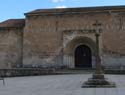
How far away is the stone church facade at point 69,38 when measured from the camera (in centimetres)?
2723

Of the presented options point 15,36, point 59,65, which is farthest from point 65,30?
point 15,36

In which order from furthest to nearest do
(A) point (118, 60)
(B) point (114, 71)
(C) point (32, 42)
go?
(C) point (32, 42)
(A) point (118, 60)
(B) point (114, 71)

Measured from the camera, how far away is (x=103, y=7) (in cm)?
2886

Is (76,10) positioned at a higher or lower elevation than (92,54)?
higher

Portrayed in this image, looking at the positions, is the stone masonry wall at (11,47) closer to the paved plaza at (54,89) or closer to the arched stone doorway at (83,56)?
the arched stone doorway at (83,56)

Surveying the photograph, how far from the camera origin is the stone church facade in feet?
89.4

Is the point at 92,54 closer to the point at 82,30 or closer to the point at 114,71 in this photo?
the point at 82,30

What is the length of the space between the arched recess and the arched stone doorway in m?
0.43

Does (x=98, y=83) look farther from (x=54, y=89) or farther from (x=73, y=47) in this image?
(x=73, y=47)

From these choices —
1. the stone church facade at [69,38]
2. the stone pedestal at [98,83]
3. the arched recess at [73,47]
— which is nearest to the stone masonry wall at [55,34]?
the stone church facade at [69,38]

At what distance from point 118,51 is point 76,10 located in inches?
226

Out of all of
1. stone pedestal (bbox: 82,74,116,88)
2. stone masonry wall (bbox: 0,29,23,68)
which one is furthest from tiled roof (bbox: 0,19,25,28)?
stone pedestal (bbox: 82,74,116,88)

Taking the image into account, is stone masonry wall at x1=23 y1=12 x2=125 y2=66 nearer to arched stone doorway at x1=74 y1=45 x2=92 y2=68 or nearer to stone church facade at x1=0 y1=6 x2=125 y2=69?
stone church facade at x1=0 y1=6 x2=125 y2=69

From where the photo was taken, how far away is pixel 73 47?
28.7 meters
